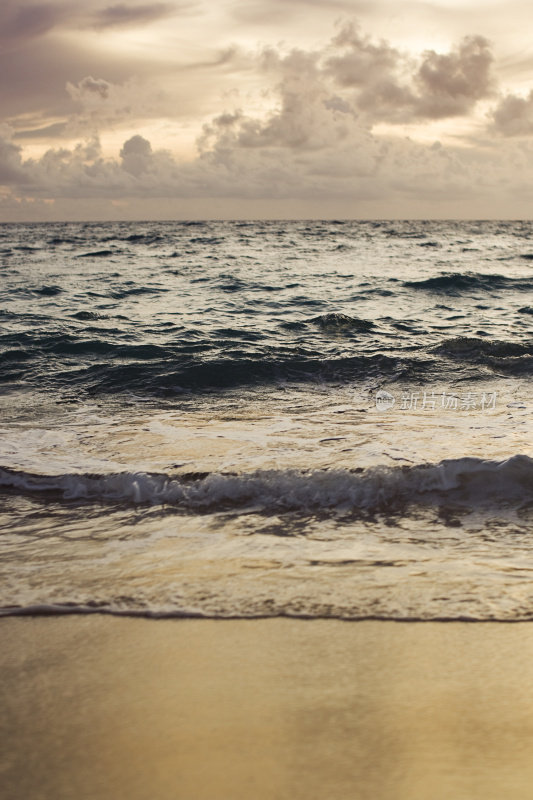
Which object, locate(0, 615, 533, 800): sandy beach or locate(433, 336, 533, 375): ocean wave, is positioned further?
locate(433, 336, 533, 375): ocean wave

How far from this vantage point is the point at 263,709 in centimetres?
201

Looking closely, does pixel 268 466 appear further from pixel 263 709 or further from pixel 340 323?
pixel 340 323

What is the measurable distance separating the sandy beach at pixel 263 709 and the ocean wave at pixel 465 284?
47.0ft

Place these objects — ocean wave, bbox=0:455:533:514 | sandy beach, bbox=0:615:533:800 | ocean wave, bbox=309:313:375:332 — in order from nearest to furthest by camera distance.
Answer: sandy beach, bbox=0:615:533:800 → ocean wave, bbox=0:455:533:514 → ocean wave, bbox=309:313:375:332

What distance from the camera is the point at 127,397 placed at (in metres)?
7.35

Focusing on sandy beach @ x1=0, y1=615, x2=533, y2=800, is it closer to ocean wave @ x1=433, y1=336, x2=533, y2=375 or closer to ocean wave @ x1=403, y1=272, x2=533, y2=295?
ocean wave @ x1=433, y1=336, x2=533, y2=375

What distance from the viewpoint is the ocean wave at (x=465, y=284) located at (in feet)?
53.2

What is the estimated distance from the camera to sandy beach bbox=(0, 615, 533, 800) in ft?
5.58

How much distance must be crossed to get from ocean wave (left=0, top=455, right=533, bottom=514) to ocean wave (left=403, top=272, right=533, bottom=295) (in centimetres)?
1228

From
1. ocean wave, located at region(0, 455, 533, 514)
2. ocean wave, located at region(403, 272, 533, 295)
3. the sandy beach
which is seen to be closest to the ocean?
ocean wave, located at region(0, 455, 533, 514)

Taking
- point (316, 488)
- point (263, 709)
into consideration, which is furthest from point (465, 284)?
point (263, 709)

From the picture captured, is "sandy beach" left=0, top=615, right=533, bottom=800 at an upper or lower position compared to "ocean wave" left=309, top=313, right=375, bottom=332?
lower

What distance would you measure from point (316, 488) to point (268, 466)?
478 mm

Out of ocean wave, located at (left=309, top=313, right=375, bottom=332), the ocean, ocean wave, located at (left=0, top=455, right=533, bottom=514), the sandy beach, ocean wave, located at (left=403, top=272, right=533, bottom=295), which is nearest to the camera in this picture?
the sandy beach
